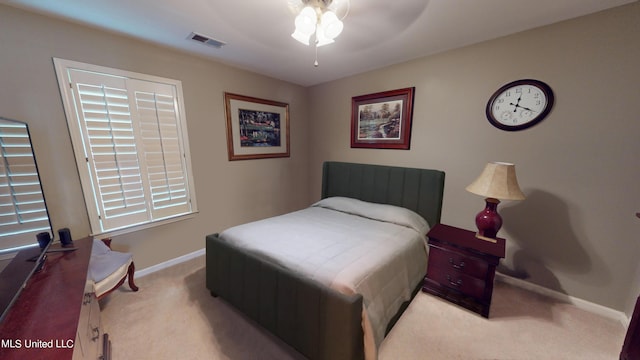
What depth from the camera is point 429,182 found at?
2436 mm

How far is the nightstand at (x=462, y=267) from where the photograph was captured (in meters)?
1.75

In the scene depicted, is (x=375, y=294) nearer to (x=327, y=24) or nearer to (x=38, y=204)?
(x=327, y=24)

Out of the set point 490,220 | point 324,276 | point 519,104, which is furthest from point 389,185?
point 324,276

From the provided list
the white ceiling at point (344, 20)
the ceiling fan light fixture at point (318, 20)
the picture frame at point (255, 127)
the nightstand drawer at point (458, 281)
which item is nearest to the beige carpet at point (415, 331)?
the nightstand drawer at point (458, 281)

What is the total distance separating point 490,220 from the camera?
1917 millimetres

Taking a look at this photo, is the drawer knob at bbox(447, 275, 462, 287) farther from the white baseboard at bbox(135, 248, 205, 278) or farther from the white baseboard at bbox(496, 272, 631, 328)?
the white baseboard at bbox(135, 248, 205, 278)

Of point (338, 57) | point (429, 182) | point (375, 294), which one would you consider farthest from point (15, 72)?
point (429, 182)

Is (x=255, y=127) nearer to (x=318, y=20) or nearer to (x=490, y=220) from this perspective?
(x=318, y=20)

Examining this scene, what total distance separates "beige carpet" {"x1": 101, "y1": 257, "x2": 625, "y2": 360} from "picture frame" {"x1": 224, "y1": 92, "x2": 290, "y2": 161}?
1.78 metres

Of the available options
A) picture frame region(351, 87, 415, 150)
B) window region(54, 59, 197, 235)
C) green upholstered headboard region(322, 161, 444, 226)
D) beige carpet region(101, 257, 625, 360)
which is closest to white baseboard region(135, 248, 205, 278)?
beige carpet region(101, 257, 625, 360)

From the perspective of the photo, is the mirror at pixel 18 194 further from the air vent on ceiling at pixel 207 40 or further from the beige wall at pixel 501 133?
the air vent on ceiling at pixel 207 40

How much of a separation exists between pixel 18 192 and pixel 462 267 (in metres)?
→ 3.17

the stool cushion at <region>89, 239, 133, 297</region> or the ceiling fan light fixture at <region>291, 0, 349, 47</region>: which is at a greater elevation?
the ceiling fan light fixture at <region>291, 0, 349, 47</region>

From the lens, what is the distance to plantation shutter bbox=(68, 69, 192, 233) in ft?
6.27
